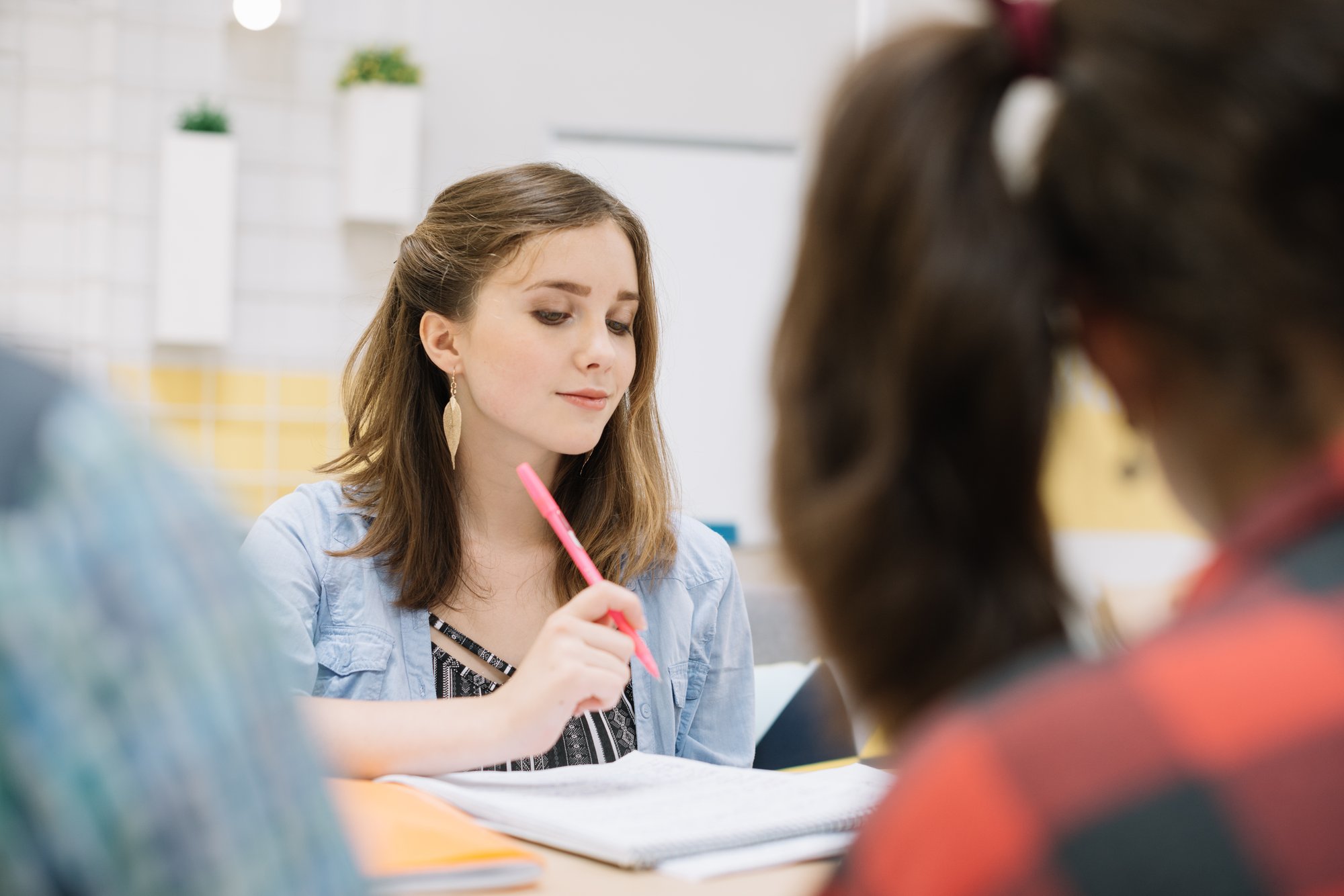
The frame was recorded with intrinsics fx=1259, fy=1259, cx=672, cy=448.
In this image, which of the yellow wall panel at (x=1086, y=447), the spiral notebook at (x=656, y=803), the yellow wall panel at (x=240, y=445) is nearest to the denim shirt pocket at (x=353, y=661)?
the spiral notebook at (x=656, y=803)

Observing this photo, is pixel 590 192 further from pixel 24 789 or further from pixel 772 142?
pixel 772 142

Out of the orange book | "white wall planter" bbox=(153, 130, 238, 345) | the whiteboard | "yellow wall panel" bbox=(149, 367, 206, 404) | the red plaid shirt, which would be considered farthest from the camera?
the whiteboard

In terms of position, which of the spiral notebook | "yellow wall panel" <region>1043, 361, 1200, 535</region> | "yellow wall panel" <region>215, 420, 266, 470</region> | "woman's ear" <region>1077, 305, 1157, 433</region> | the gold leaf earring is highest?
"woman's ear" <region>1077, 305, 1157, 433</region>

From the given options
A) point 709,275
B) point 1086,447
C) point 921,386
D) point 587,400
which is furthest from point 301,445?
point 921,386

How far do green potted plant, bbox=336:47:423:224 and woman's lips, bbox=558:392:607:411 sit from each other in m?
2.27

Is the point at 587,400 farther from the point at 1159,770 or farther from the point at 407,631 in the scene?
the point at 1159,770

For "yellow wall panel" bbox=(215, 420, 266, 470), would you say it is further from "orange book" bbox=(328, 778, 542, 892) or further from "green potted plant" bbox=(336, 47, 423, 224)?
"orange book" bbox=(328, 778, 542, 892)

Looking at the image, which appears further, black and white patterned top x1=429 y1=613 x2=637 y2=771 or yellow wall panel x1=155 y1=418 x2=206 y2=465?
yellow wall panel x1=155 y1=418 x2=206 y2=465

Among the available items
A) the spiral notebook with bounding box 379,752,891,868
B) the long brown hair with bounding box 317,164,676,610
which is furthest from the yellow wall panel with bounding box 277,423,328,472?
the spiral notebook with bounding box 379,752,891,868

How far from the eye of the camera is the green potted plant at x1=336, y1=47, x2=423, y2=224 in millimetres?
3570

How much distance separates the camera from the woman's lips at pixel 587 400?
1.53m

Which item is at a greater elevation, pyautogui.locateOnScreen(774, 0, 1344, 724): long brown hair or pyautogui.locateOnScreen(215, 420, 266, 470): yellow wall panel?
pyautogui.locateOnScreen(774, 0, 1344, 724): long brown hair

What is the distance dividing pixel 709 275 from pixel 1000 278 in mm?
3611

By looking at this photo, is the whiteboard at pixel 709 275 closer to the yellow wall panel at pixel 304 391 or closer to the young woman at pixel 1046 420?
the yellow wall panel at pixel 304 391
